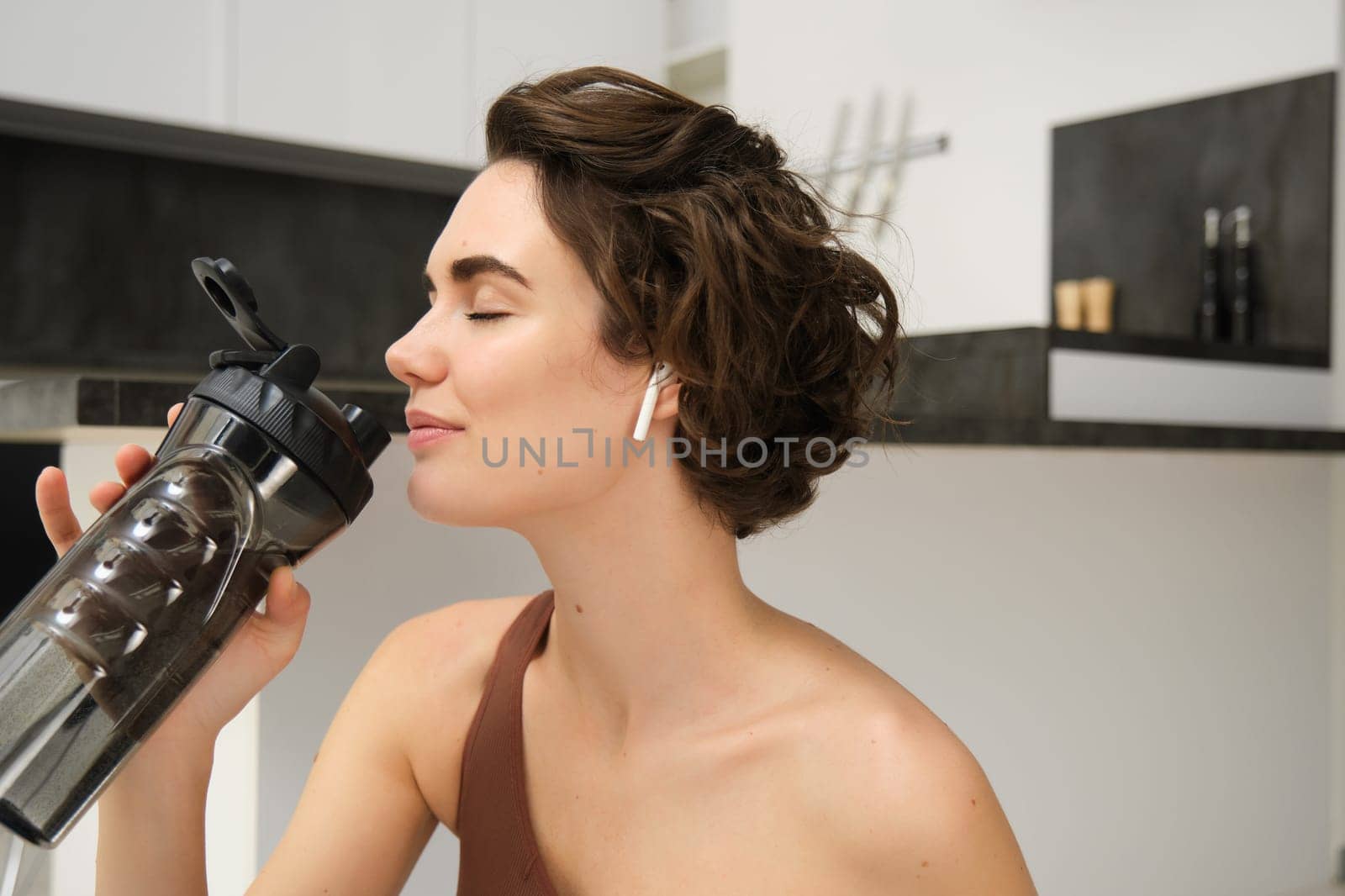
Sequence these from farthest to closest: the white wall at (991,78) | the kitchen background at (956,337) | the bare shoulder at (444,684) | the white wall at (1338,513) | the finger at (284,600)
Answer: the white wall at (991,78) < the white wall at (1338,513) < the kitchen background at (956,337) < the bare shoulder at (444,684) < the finger at (284,600)

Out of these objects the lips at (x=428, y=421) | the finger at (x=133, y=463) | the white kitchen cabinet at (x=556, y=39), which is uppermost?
the white kitchen cabinet at (x=556, y=39)

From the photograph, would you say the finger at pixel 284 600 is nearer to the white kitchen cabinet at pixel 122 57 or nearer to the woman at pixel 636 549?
the woman at pixel 636 549

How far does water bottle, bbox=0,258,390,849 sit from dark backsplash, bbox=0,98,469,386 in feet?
6.39

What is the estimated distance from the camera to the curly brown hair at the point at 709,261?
2.70 feet

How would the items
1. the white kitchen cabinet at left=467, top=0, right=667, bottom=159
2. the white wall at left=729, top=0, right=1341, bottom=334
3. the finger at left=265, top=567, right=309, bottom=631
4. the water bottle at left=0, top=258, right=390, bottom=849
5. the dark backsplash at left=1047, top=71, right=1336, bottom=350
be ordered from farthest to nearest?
the white kitchen cabinet at left=467, top=0, right=667, bottom=159
the white wall at left=729, top=0, right=1341, bottom=334
the dark backsplash at left=1047, top=71, right=1336, bottom=350
the finger at left=265, top=567, right=309, bottom=631
the water bottle at left=0, top=258, right=390, bottom=849

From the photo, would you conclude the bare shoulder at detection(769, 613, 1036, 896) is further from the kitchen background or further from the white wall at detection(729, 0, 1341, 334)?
the white wall at detection(729, 0, 1341, 334)

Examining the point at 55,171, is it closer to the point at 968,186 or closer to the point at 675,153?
the point at 968,186

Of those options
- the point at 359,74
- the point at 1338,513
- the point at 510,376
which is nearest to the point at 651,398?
the point at 510,376

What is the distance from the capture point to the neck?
872 mm

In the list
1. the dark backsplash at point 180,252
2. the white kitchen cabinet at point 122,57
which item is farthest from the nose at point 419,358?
the white kitchen cabinet at point 122,57

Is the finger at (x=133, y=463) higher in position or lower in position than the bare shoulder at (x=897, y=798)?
higher

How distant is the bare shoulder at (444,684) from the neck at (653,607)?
0.12 metres

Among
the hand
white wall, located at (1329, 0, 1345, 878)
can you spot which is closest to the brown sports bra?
the hand

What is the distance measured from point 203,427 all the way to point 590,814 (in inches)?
16.0
